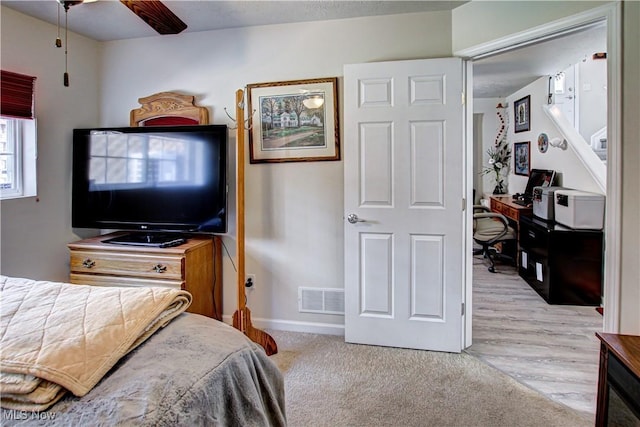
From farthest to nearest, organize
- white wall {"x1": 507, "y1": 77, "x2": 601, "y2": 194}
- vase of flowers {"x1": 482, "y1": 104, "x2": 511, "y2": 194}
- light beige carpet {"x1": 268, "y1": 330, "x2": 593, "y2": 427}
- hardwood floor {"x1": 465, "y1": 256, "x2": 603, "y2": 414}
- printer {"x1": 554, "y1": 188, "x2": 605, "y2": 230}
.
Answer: vase of flowers {"x1": 482, "y1": 104, "x2": 511, "y2": 194} < white wall {"x1": 507, "y1": 77, "x2": 601, "y2": 194} < printer {"x1": 554, "y1": 188, "x2": 605, "y2": 230} < hardwood floor {"x1": 465, "y1": 256, "x2": 603, "y2": 414} < light beige carpet {"x1": 268, "y1": 330, "x2": 593, "y2": 427}

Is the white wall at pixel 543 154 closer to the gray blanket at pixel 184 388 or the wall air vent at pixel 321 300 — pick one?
the wall air vent at pixel 321 300

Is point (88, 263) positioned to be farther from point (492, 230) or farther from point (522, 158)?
point (522, 158)

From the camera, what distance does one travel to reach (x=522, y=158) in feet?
17.8

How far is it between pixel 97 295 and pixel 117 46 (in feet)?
9.33

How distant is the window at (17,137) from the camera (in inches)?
101

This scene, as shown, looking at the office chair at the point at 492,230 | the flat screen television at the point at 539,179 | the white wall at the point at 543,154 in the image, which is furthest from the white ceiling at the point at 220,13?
the office chair at the point at 492,230

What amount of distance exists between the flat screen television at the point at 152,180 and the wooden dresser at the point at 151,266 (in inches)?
5.1

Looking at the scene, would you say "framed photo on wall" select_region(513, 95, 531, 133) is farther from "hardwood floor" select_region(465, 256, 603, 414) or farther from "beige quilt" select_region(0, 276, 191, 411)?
"beige quilt" select_region(0, 276, 191, 411)

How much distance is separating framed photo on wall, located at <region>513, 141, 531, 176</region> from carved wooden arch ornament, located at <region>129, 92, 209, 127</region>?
430 cm

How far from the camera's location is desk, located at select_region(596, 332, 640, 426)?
126 centimetres

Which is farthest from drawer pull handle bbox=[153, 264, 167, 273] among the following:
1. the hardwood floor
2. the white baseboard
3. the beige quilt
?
the hardwood floor

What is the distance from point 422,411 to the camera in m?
1.99

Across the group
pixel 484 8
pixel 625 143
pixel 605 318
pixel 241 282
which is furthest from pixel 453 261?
pixel 484 8

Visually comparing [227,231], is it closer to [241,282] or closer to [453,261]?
[241,282]
